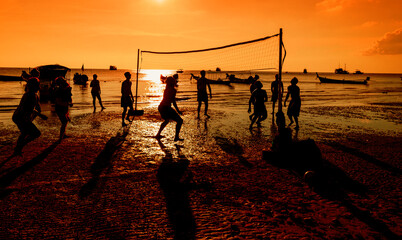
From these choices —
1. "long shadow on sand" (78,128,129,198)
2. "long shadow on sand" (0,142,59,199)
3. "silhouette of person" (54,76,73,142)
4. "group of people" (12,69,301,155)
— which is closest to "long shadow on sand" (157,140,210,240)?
"long shadow on sand" (78,128,129,198)

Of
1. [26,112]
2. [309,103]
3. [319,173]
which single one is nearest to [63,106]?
[26,112]

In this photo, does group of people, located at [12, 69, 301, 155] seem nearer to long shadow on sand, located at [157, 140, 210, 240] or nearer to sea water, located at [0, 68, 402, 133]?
long shadow on sand, located at [157, 140, 210, 240]

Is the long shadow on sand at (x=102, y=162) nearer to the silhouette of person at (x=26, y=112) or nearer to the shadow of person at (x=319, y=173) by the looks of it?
the silhouette of person at (x=26, y=112)

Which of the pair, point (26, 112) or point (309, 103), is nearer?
point (26, 112)

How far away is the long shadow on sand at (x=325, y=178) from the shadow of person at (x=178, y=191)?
2152 millimetres

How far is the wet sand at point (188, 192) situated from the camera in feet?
12.0

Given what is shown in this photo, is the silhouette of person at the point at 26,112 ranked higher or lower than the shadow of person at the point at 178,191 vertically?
higher

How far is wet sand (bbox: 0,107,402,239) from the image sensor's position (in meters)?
3.67

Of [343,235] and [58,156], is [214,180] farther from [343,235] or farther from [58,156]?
[58,156]

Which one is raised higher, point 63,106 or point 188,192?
point 63,106

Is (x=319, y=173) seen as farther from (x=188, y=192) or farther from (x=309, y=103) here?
(x=309, y=103)

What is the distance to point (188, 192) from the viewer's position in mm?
4840

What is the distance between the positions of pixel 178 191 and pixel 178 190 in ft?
0.16

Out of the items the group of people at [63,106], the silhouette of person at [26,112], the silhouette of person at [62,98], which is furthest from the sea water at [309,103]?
the silhouette of person at [26,112]
